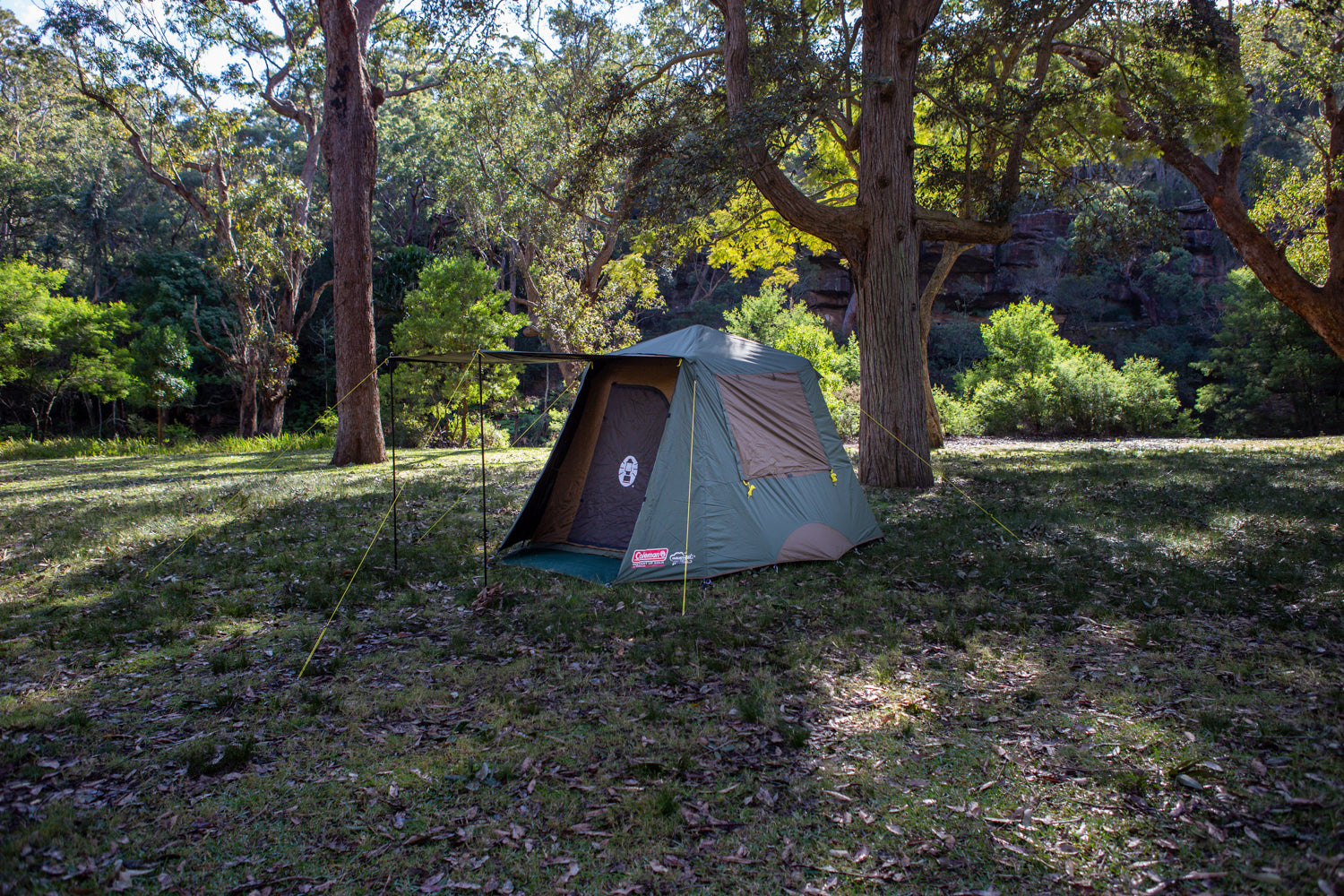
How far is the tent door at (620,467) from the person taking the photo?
6.70 meters

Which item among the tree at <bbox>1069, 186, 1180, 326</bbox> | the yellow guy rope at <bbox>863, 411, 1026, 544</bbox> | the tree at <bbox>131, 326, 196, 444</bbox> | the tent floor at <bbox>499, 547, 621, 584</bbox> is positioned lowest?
the tent floor at <bbox>499, 547, 621, 584</bbox>

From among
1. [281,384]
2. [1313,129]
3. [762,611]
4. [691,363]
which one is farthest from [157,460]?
[1313,129]

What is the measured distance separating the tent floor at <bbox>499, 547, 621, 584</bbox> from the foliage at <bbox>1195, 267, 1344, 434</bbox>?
27806 millimetres

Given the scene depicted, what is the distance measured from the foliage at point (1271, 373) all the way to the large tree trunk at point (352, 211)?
1085 inches

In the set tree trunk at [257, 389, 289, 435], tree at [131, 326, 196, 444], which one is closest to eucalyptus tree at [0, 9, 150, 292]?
tree at [131, 326, 196, 444]

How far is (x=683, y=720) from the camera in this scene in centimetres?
372

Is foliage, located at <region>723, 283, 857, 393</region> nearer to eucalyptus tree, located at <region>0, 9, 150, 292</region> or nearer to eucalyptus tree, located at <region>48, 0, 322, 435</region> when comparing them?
eucalyptus tree, located at <region>48, 0, 322, 435</region>

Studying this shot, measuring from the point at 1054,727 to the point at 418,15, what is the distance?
47.4 feet

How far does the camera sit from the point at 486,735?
356cm

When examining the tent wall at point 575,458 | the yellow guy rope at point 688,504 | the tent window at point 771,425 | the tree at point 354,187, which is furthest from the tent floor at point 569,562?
the tree at point 354,187

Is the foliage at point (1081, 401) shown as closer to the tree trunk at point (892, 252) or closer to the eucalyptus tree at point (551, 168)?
the eucalyptus tree at point (551, 168)

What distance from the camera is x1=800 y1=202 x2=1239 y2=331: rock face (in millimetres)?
36938

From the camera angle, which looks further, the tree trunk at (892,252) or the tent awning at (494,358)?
the tree trunk at (892,252)

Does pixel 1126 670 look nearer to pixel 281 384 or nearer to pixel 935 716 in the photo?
pixel 935 716
